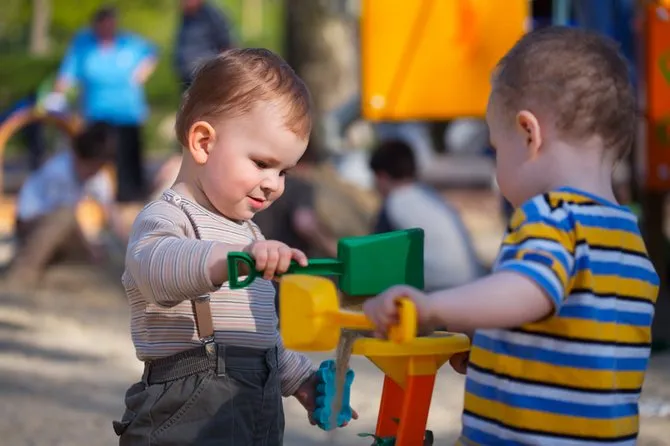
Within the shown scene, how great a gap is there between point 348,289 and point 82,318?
5.08 meters

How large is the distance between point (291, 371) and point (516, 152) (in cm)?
78

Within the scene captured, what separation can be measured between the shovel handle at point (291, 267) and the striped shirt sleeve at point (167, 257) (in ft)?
0.28

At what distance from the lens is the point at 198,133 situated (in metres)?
2.26

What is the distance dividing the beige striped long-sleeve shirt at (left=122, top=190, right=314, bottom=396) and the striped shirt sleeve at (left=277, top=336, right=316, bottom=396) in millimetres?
31

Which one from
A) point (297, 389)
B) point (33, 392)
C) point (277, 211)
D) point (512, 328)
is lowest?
point (33, 392)

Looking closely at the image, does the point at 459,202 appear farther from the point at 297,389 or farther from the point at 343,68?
the point at 297,389

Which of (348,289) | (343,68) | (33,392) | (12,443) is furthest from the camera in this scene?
(343,68)

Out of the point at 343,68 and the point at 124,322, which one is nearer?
the point at 124,322

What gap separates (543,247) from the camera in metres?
1.74

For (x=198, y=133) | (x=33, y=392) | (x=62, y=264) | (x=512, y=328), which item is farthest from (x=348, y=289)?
(x=62, y=264)

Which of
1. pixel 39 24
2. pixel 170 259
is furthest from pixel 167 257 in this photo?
pixel 39 24

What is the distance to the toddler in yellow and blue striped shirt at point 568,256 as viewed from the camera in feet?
5.92

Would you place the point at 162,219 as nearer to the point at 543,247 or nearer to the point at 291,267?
the point at 291,267

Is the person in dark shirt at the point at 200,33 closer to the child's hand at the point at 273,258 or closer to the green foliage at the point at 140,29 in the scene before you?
the green foliage at the point at 140,29
